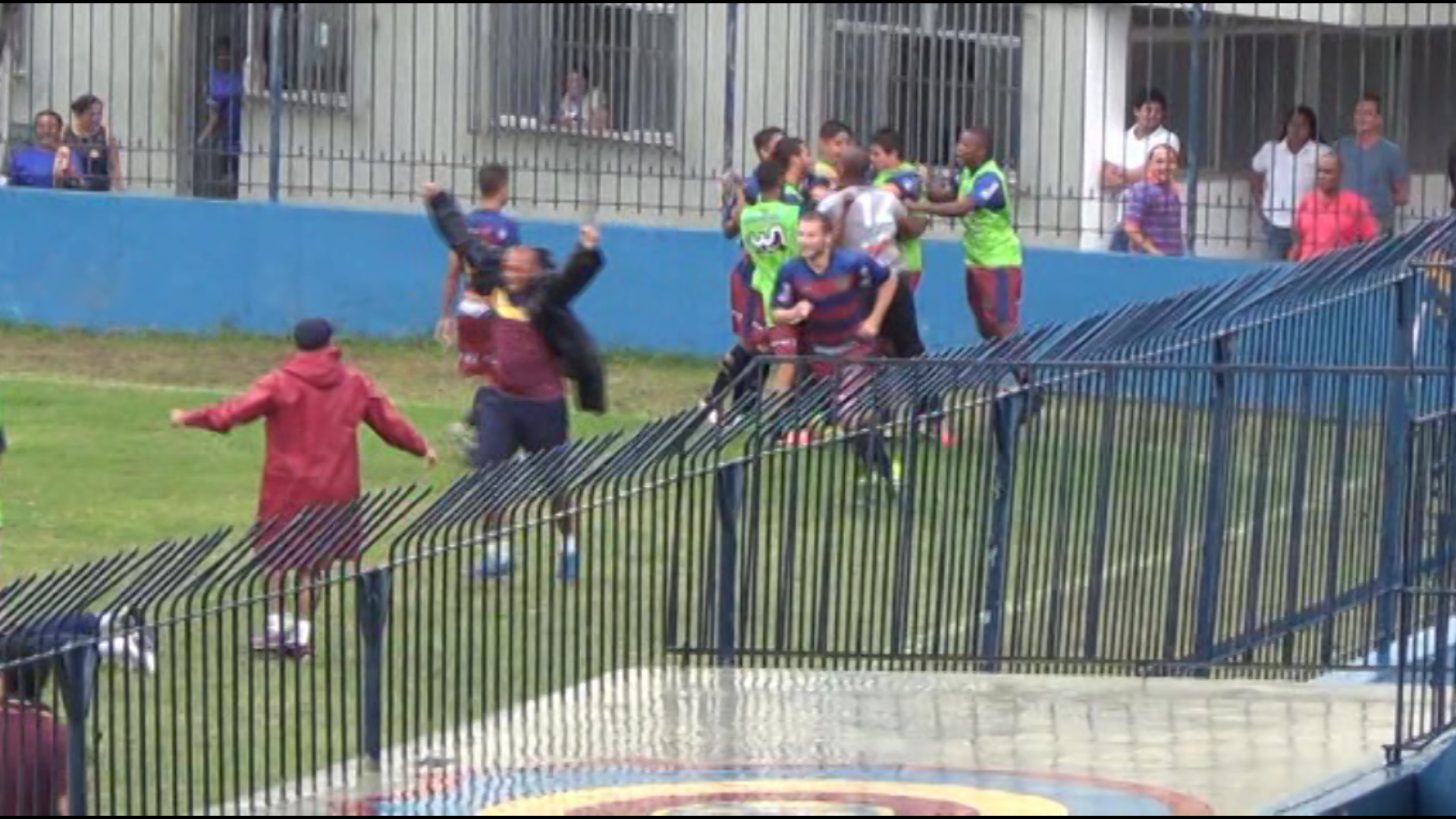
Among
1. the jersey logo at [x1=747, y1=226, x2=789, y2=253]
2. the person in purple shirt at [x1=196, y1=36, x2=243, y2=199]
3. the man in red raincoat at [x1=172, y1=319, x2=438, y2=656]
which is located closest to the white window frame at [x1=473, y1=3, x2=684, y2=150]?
the person in purple shirt at [x1=196, y1=36, x2=243, y2=199]

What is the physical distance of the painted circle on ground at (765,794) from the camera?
10.5 meters

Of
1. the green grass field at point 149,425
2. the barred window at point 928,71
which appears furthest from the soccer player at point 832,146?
the green grass field at point 149,425

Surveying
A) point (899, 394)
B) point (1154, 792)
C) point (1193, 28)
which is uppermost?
point (1193, 28)

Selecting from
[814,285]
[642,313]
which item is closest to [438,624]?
[814,285]

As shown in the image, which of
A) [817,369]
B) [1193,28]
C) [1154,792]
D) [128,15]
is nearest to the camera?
[1154,792]

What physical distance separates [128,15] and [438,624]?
1806cm

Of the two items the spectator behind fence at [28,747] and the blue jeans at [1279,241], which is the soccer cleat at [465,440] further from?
the spectator behind fence at [28,747]

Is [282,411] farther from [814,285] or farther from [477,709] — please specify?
[814,285]

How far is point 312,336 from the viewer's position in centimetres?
1438

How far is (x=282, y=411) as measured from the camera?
14.3m

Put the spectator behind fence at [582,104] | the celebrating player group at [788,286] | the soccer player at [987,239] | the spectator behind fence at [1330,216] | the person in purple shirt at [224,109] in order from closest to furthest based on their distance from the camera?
1. the celebrating player group at [788,286]
2. the soccer player at [987,239]
3. the spectator behind fence at [1330,216]
4. the spectator behind fence at [582,104]
5. the person in purple shirt at [224,109]

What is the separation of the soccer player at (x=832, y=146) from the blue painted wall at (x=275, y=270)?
1396mm

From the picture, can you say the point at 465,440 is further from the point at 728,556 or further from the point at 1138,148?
the point at 1138,148

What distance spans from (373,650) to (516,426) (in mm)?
4665
